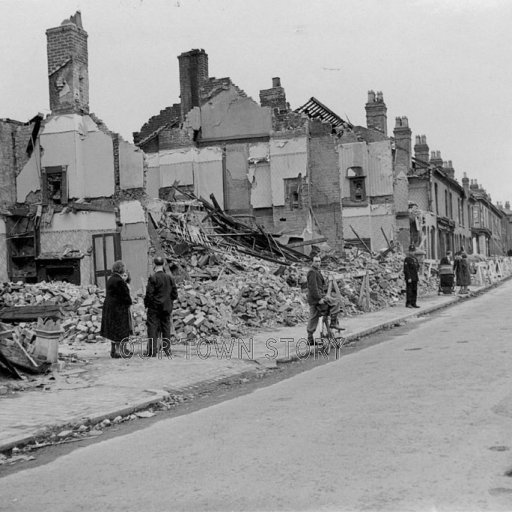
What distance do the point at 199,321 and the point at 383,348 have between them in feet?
12.6

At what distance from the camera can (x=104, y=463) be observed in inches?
223

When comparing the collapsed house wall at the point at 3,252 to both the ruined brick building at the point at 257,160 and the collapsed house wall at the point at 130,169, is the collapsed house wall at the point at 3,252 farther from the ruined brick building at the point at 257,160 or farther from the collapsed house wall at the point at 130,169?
the ruined brick building at the point at 257,160

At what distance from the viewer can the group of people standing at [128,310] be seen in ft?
38.0

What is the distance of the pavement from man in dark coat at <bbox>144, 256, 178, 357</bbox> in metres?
0.34

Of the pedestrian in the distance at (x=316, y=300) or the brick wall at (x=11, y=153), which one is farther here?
the brick wall at (x=11, y=153)

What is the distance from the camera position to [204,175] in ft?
100

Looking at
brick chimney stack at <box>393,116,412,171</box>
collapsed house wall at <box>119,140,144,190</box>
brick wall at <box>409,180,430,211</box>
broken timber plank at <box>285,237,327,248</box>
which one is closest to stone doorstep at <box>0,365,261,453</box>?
collapsed house wall at <box>119,140,144,190</box>

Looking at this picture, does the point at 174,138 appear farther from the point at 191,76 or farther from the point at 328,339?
the point at 328,339

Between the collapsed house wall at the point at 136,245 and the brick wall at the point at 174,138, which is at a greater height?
the brick wall at the point at 174,138

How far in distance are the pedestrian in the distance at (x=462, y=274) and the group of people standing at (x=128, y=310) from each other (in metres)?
18.9

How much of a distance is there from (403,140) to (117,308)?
31754 mm

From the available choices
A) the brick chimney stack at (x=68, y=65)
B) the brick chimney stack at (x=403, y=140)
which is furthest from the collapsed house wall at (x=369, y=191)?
the brick chimney stack at (x=68, y=65)

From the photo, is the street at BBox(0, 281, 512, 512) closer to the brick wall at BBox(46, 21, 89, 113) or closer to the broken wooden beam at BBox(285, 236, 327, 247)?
the brick wall at BBox(46, 21, 89, 113)

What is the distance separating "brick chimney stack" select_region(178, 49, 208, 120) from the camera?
3256cm
